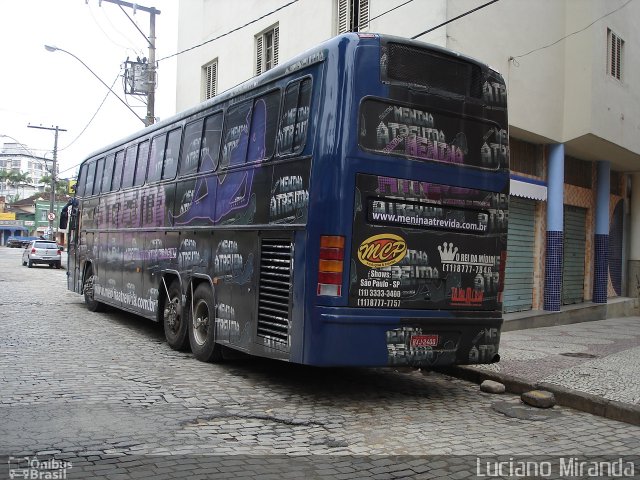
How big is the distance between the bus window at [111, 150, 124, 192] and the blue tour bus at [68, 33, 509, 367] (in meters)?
4.45

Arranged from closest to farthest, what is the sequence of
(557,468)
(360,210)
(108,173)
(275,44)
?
(557,468)
(360,210)
(108,173)
(275,44)

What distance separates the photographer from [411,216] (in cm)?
608

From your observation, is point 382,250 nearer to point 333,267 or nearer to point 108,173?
point 333,267

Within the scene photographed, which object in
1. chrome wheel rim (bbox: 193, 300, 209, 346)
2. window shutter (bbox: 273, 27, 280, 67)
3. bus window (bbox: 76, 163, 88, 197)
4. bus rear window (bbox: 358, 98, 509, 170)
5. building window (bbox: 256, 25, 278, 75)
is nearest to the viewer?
bus rear window (bbox: 358, 98, 509, 170)

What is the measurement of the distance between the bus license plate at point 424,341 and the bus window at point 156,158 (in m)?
5.49

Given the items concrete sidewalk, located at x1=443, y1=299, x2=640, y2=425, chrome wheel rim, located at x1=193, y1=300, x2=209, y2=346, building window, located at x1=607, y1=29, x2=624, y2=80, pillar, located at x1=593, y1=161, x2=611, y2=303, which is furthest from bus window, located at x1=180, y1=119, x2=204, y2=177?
pillar, located at x1=593, y1=161, x2=611, y2=303

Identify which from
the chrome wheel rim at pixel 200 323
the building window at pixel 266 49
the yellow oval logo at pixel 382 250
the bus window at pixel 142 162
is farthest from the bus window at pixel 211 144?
the building window at pixel 266 49

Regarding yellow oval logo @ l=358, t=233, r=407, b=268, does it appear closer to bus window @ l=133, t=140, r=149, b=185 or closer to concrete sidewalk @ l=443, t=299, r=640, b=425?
concrete sidewalk @ l=443, t=299, r=640, b=425

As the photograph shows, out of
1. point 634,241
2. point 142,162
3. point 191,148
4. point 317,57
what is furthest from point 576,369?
point 634,241

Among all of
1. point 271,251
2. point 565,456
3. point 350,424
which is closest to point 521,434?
point 565,456

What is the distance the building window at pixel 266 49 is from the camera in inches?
639

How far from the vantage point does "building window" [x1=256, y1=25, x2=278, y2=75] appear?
16220 mm

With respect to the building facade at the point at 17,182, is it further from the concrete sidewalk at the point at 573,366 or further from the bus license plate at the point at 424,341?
the bus license plate at the point at 424,341

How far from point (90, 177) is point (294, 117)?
917 cm
